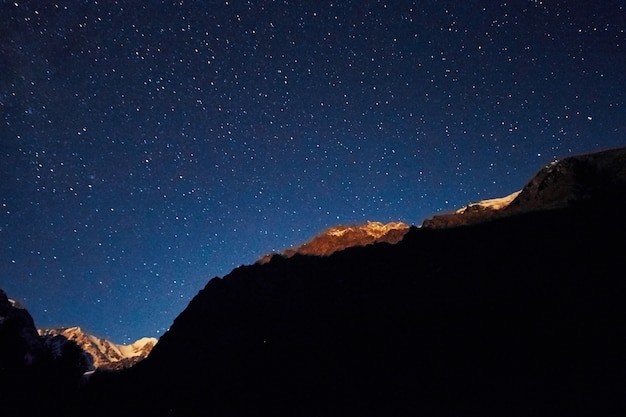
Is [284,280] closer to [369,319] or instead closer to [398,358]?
[369,319]

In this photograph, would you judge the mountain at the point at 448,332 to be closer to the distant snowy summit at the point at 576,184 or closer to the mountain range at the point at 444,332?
the mountain range at the point at 444,332

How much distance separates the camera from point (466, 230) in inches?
2093

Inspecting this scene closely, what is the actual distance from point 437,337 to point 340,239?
236ft

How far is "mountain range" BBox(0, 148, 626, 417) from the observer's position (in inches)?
1107

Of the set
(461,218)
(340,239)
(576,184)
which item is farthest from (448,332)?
(340,239)

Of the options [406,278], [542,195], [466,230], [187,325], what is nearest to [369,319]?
[406,278]

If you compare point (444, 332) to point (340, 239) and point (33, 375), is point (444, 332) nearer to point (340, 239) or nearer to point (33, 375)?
point (33, 375)

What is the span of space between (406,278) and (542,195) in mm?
21847

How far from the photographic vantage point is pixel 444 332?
40812 millimetres

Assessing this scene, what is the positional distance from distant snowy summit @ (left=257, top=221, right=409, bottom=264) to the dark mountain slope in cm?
2828

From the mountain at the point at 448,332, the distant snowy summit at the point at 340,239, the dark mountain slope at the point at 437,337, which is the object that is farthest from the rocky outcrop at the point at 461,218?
the distant snowy summit at the point at 340,239

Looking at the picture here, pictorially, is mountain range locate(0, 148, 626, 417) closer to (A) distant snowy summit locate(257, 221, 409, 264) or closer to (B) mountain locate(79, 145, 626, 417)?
(B) mountain locate(79, 145, 626, 417)

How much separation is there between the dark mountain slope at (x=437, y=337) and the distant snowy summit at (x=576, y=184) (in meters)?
2.39

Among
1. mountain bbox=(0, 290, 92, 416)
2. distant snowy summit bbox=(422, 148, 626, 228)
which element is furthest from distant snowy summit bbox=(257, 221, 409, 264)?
mountain bbox=(0, 290, 92, 416)
